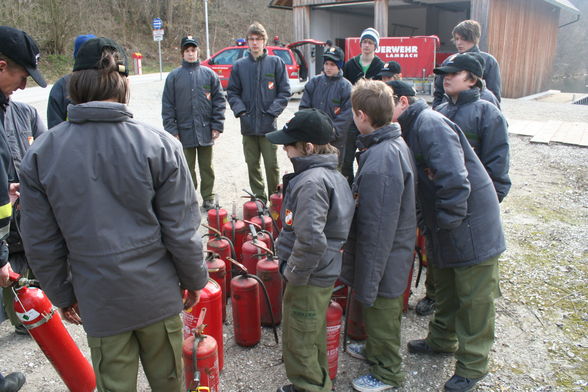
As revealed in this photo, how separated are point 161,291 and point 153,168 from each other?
1.86ft

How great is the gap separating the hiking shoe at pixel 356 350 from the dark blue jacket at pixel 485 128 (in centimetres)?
160

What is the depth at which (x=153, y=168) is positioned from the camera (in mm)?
2004

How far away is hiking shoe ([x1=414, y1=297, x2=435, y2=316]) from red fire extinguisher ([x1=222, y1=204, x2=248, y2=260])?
1657 millimetres

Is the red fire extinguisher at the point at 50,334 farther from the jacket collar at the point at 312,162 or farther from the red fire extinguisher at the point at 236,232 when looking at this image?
the jacket collar at the point at 312,162

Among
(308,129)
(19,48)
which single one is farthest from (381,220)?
(19,48)

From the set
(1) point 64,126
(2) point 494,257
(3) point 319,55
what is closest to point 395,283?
(2) point 494,257

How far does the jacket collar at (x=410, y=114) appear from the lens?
3043 millimetres

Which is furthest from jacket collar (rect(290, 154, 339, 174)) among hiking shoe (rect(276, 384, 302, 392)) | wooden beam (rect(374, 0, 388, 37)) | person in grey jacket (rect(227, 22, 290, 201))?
wooden beam (rect(374, 0, 388, 37))

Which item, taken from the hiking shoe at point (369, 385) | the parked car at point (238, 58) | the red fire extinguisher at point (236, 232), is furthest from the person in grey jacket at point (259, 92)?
the parked car at point (238, 58)

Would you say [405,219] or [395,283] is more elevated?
[405,219]

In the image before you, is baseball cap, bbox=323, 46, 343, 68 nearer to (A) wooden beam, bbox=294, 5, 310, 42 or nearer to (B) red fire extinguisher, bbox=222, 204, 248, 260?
(B) red fire extinguisher, bbox=222, 204, 248, 260

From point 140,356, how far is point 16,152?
2.08 m

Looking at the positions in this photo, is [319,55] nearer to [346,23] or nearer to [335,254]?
[346,23]

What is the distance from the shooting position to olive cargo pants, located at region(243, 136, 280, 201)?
6.17 m
